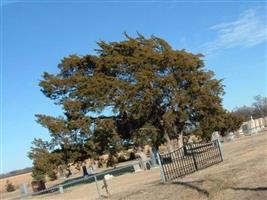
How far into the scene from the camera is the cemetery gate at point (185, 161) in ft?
71.8

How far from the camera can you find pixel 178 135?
148 ft

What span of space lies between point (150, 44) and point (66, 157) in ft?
37.7

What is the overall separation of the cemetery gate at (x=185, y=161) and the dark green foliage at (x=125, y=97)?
15626 millimetres

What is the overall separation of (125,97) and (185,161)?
54.3 feet

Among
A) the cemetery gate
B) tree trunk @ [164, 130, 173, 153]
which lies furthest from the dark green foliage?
the cemetery gate

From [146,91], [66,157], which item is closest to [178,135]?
[146,91]

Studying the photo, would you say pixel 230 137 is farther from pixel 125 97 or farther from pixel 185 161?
pixel 185 161

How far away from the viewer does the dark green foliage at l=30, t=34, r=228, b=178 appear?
40.5 meters

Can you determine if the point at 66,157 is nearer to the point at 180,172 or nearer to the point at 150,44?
the point at 150,44

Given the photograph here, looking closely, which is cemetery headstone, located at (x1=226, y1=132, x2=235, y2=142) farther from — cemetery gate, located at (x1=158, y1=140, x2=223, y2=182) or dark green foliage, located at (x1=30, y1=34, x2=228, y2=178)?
cemetery gate, located at (x1=158, y1=140, x2=223, y2=182)

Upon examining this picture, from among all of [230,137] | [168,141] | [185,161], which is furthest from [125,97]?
[230,137]

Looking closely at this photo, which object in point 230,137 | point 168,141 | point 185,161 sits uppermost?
point 168,141

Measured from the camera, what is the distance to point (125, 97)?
130 feet

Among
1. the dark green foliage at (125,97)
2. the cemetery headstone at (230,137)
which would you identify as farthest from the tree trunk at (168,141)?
the cemetery headstone at (230,137)
